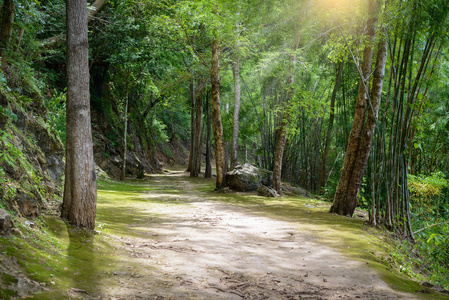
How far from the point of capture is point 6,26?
4566mm

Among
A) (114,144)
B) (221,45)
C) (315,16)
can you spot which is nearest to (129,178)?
(114,144)

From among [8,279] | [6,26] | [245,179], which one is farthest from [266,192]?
[8,279]

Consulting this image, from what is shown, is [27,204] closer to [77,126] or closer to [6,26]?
[77,126]

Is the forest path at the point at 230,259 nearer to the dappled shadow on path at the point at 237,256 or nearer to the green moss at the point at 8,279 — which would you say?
the dappled shadow on path at the point at 237,256

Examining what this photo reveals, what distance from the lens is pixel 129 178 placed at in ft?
52.2

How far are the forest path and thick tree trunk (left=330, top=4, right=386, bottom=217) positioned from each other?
2.06 ft

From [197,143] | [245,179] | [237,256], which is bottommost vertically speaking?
[237,256]

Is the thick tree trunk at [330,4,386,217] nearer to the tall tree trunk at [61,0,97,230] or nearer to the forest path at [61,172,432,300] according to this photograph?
the forest path at [61,172,432,300]

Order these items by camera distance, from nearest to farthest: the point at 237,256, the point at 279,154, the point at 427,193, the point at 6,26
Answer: the point at 237,256, the point at 6,26, the point at 427,193, the point at 279,154

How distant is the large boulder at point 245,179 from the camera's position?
11.5 metres

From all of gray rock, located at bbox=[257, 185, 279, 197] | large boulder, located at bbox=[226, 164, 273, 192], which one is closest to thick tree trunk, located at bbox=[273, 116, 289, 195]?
gray rock, located at bbox=[257, 185, 279, 197]

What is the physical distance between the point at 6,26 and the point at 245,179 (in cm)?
822

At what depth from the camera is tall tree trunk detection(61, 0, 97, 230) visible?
3.82 m

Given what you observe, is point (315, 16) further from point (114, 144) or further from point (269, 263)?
point (114, 144)
